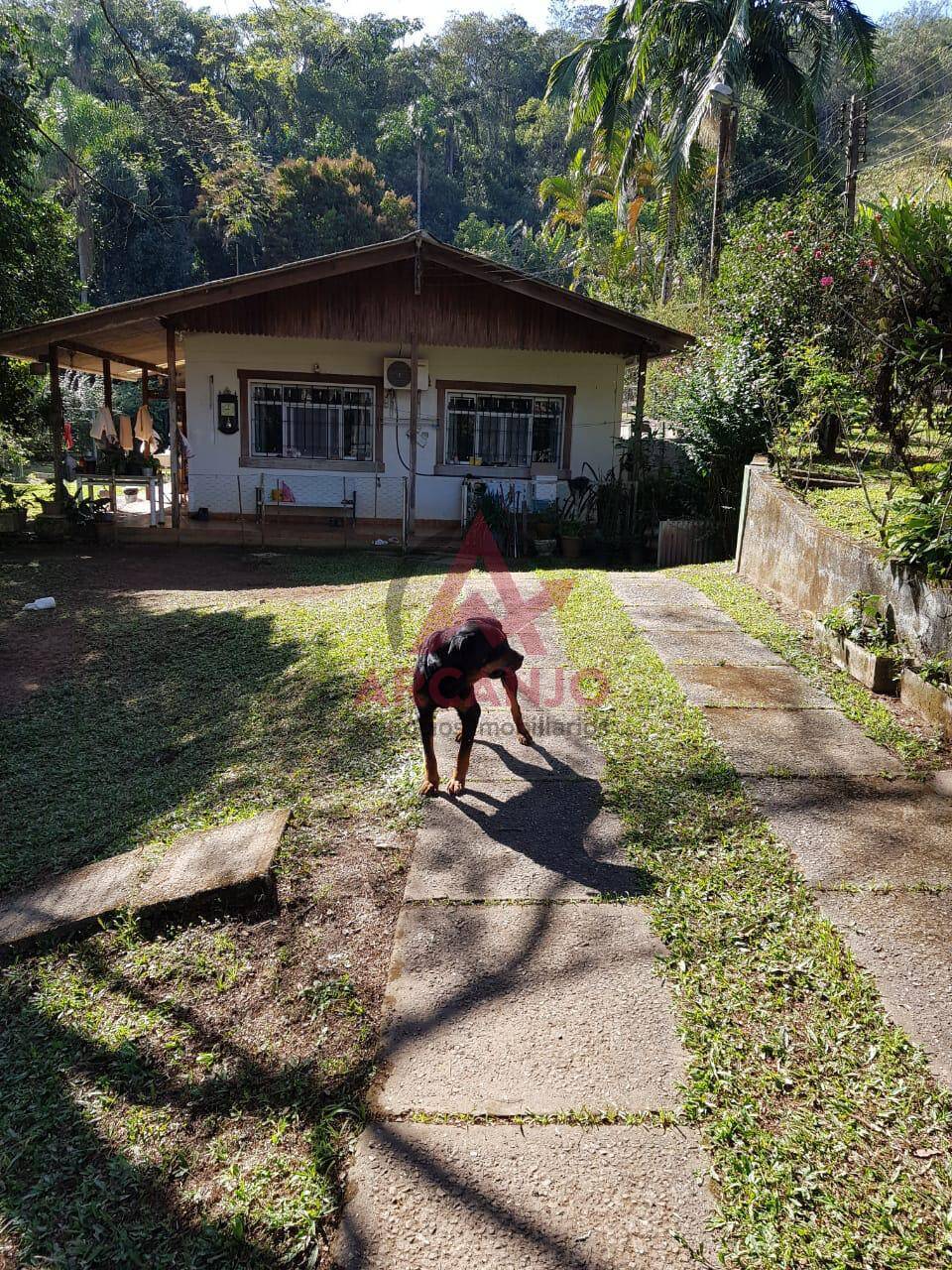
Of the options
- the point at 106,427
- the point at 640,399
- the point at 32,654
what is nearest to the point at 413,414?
the point at 640,399

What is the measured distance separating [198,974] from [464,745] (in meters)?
1.50

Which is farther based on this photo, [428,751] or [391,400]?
[391,400]

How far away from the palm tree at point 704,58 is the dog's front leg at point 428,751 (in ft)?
56.5

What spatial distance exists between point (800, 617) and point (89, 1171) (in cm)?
612

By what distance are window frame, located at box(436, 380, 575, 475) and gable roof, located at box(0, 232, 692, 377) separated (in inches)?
51.9

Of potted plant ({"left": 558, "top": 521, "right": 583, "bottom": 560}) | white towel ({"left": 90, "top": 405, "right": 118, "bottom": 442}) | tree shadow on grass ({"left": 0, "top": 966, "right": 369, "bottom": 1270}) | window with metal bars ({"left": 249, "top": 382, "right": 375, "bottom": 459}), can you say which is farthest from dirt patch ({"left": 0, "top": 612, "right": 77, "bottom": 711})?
white towel ({"left": 90, "top": 405, "right": 118, "bottom": 442})

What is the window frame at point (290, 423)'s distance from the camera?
13.5m

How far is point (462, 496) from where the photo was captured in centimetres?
1369

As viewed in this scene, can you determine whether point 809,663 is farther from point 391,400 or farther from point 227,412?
point 227,412

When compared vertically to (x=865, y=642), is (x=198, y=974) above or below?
below

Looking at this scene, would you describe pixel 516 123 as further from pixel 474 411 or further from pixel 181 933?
pixel 181 933

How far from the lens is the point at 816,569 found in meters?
6.67

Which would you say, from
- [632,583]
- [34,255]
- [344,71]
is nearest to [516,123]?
[344,71]

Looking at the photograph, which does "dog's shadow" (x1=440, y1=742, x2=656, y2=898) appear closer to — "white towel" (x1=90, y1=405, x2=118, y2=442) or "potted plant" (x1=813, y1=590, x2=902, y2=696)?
"potted plant" (x1=813, y1=590, x2=902, y2=696)
